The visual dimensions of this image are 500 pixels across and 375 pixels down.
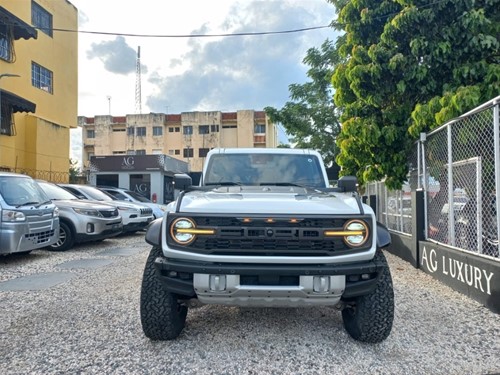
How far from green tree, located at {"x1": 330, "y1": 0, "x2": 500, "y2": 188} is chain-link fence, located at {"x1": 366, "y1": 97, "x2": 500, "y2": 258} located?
37 cm

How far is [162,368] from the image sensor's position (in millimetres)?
3094

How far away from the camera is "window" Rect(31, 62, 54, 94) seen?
58.8 feet

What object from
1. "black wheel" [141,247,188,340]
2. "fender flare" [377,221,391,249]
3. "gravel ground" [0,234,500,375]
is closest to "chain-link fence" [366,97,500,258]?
"gravel ground" [0,234,500,375]

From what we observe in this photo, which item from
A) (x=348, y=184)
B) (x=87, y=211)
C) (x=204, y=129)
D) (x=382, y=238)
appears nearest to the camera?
(x=382, y=238)

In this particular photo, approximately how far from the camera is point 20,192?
7.39 meters

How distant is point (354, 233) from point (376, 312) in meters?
0.75

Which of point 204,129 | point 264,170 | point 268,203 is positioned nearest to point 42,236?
point 264,170

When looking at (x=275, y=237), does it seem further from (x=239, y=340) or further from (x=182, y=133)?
(x=182, y=133)

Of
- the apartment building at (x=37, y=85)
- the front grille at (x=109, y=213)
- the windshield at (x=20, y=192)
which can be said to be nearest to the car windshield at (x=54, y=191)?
the front grille at (x=109, y=213)

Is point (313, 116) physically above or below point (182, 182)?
above

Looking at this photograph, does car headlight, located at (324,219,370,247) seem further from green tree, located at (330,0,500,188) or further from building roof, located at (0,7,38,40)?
building roof, located at (0,7,38,40)

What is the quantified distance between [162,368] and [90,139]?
51.9m

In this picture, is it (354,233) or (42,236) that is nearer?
(354,233)

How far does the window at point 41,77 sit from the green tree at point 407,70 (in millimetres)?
15300
